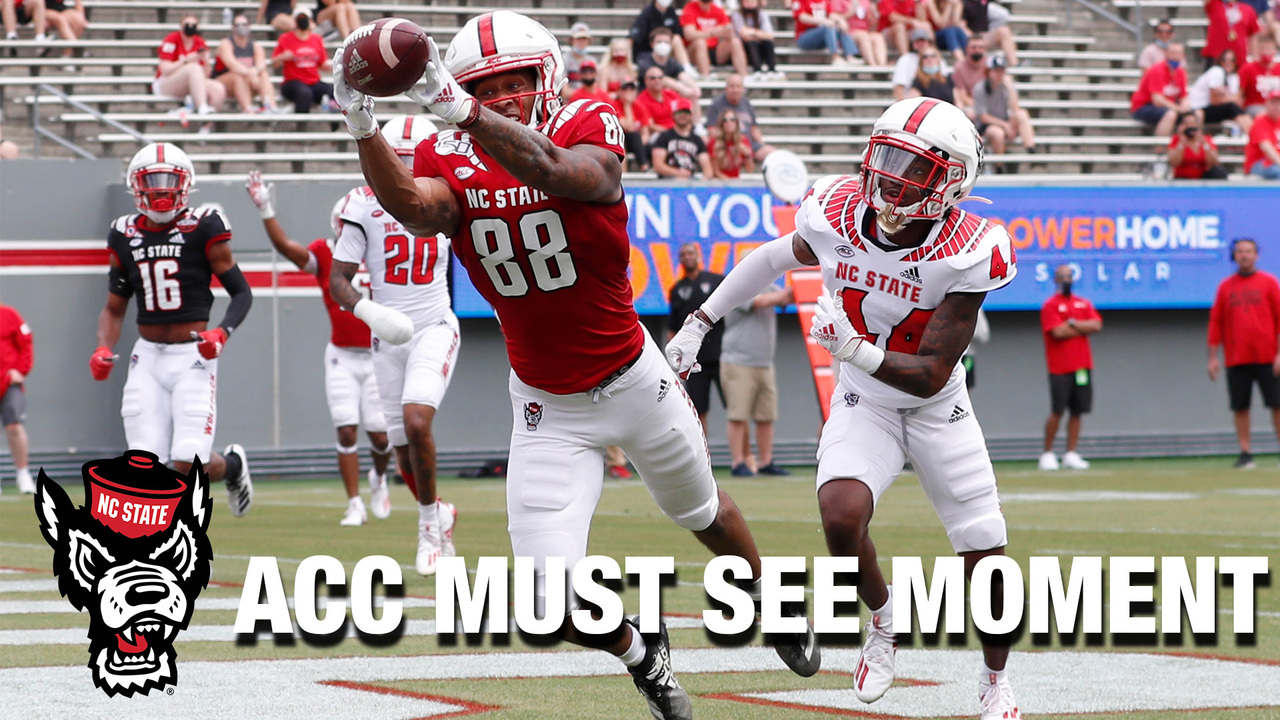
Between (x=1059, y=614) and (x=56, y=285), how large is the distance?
11.7 meters

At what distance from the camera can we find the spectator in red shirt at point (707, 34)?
19891 millimetres

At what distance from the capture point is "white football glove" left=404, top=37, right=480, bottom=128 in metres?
4.16

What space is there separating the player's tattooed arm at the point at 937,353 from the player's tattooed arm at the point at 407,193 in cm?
138

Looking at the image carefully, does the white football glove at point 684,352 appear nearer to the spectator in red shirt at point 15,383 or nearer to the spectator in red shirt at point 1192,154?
the spectator in red shirt at point 15,383

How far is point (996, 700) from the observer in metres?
4.91

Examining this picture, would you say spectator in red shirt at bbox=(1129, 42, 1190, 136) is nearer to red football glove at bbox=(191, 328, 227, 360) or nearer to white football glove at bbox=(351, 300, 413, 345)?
red football glove at bbox=(191, 328, 227, 360)

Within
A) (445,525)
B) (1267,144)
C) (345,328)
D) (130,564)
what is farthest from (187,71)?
(130,564)

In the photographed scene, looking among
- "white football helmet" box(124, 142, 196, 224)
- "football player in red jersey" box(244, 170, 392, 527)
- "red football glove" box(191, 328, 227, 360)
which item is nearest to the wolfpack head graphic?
"red football glove" box(191, 328, 227, 360)

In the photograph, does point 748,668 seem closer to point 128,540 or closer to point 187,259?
point 128,540

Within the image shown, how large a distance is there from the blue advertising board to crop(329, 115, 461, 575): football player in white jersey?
7.31 meters

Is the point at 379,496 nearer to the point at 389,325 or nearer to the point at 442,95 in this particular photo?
the point at 389,325

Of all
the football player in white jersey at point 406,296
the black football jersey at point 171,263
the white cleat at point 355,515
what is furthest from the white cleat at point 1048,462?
the black football jersey at point 171,263

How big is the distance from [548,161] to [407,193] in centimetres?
39

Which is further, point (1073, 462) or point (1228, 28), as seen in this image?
point (1228, 28)
